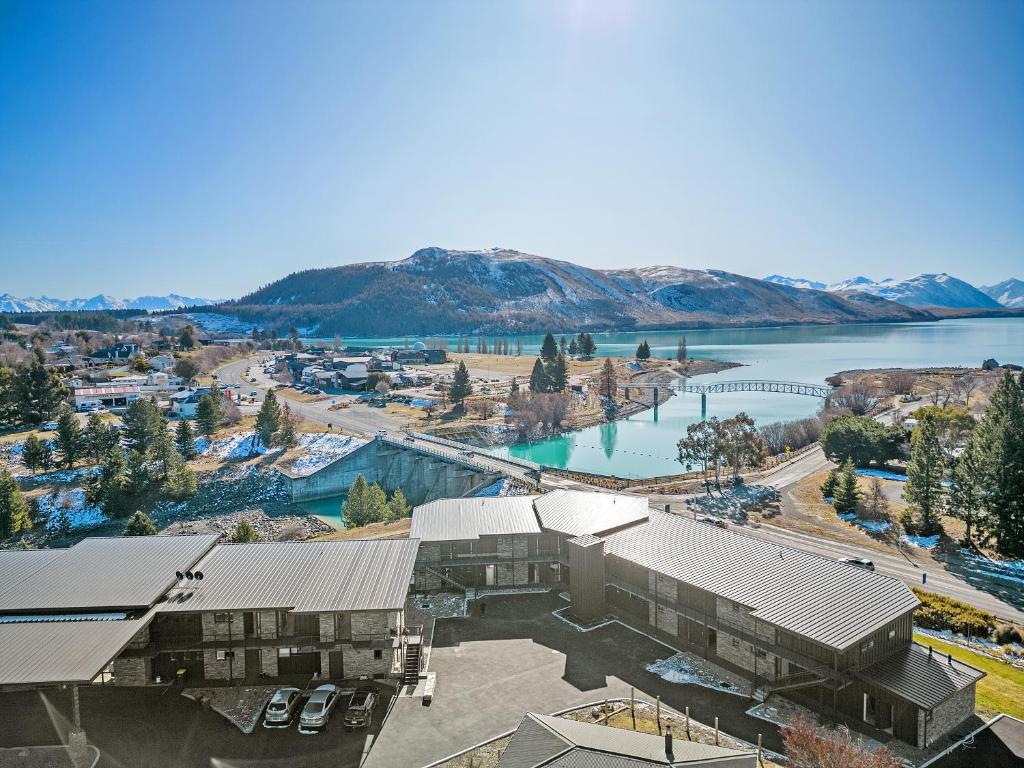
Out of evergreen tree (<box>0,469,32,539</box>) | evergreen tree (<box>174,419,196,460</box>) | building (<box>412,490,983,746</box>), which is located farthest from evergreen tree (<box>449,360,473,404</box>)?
building (<box>412,490,983,746</box>)

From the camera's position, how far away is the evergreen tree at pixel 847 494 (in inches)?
1877

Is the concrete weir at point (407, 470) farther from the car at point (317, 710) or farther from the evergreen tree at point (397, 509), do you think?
the car at point (317, 710)

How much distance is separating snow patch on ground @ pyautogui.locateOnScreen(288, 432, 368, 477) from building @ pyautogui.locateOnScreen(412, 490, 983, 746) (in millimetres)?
33828

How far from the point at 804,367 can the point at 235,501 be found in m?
147

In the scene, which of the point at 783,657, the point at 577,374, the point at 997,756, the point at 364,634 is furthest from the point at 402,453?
the point at 577,374

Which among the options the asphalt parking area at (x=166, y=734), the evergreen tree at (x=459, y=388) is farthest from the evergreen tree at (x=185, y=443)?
the asphalt parking area at (x=166, y=734)

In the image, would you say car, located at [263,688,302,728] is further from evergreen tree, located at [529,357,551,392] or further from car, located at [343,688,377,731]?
evergreen tree, located at [529,357,551,392]

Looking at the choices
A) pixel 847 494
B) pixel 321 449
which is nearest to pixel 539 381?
pixel 321 449

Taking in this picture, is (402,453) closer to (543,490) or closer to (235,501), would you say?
(235,501)

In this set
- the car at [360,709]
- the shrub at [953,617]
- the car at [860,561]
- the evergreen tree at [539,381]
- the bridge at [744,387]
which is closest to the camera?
the car at [360,709]

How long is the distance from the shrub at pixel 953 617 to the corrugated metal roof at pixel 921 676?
288 inches

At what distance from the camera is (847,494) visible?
156 feet

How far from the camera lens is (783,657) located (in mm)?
22984

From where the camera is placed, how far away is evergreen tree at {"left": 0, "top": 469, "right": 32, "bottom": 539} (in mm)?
48688
